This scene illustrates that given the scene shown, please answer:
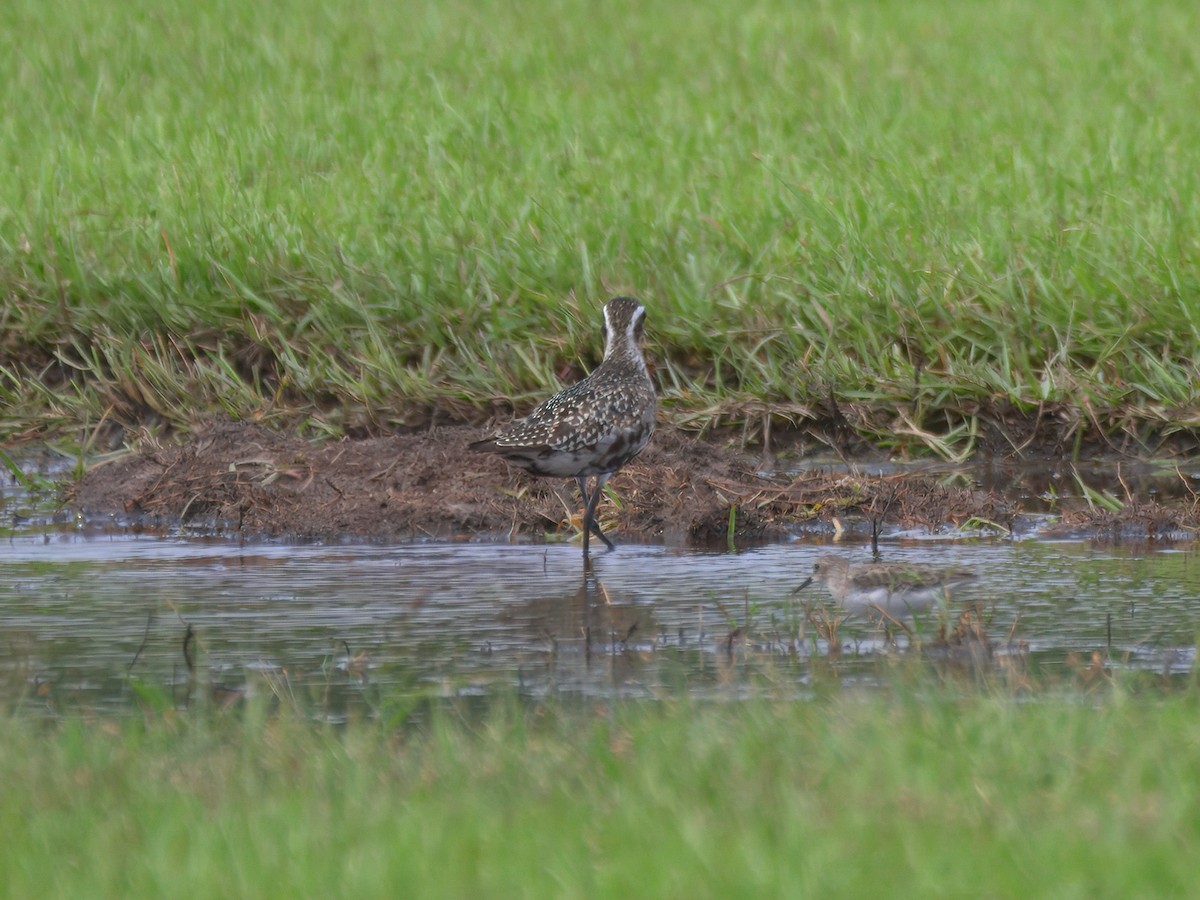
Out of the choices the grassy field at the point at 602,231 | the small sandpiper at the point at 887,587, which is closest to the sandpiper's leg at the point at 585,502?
the grassy field at the point at 602,231

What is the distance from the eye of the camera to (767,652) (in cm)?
589

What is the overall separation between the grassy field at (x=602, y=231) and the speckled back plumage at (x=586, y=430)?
1219 mm

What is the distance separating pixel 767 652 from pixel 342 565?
7.23ft

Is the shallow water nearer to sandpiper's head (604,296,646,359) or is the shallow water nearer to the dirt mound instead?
the dirt mound

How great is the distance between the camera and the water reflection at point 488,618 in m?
5.64

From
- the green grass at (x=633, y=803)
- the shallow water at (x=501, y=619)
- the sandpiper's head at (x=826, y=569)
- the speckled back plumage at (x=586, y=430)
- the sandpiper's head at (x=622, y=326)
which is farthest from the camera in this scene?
the sandpiper's head at (x=622, y=326)

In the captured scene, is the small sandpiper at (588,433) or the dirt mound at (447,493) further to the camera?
the dirt mound at (447,493)

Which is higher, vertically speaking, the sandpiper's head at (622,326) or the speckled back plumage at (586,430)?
the sandpiper's head at (622,326)

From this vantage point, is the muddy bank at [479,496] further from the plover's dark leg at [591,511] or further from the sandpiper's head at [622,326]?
the sandpiper's head at [622,326]

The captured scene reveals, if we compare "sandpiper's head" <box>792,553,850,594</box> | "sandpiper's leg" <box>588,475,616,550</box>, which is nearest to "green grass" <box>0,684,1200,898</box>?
"sandpiper's head" <box>792,553,850,594</box>

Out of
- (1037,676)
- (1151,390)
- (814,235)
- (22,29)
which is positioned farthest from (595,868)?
(22,29)

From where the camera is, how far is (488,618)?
6.51m

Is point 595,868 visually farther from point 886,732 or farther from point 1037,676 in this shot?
point 1037,676

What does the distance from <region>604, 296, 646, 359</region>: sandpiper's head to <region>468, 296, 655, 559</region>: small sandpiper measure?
20 centimetres
